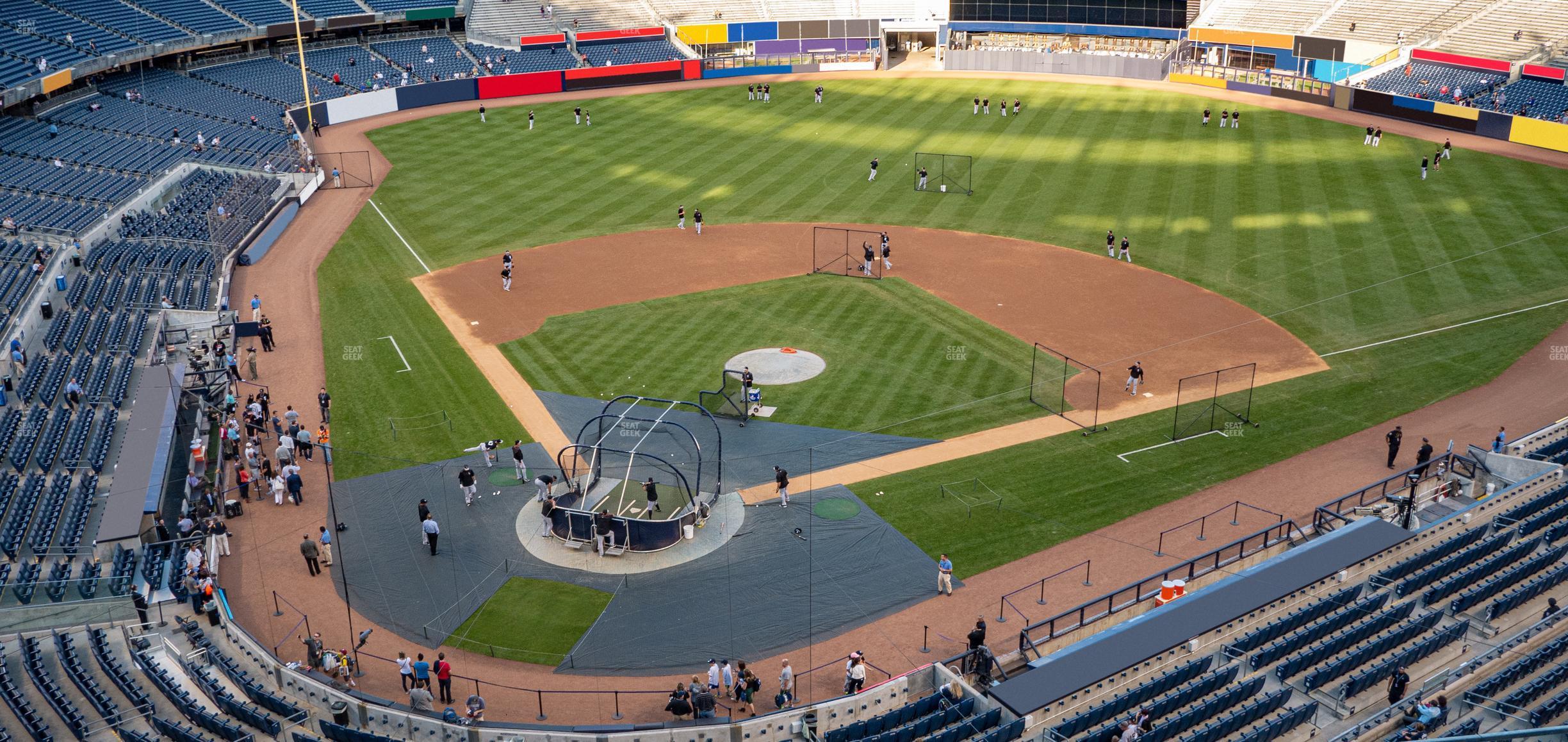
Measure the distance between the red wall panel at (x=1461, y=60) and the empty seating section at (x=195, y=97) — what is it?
70.4 meters

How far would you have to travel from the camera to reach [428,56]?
8538 centimetres

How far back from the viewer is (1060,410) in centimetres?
3797

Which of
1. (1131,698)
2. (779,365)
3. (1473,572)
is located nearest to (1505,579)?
(1473,572)

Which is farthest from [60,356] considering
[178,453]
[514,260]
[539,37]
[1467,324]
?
[539,37]

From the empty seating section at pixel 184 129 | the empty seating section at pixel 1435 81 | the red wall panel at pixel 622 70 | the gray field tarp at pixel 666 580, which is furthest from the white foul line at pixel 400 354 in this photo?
the empty seating section at pixel 1435 81

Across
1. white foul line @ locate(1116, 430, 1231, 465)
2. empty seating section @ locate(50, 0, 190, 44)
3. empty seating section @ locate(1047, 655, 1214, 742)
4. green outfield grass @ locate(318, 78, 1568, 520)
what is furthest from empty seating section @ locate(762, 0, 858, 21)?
empty seating section @ locate(1047, 655, 1214, 742)

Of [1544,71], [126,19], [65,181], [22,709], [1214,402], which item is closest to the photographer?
[22,709]

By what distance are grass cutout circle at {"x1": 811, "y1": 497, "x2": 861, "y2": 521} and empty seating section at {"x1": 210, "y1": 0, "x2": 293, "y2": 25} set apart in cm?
6263

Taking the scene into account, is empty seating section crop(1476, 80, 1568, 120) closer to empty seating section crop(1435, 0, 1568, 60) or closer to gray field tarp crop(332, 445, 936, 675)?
empty seating section crop(1435, 0, 1568, 60)

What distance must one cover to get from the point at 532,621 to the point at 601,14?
74565mm

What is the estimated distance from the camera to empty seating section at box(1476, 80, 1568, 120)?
65.1 m

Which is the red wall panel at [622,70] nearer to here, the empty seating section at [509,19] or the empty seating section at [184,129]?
the empty seating section at [509,19]

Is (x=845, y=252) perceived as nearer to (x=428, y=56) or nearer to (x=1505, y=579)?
→ (x=1505, y=579)

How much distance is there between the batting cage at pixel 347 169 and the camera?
64.0 meters
